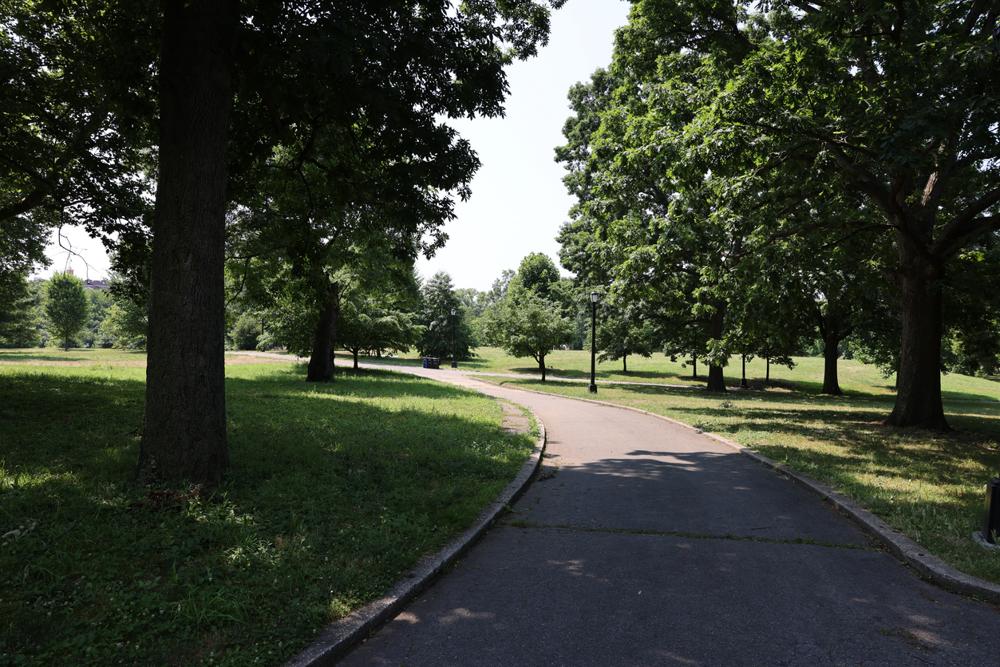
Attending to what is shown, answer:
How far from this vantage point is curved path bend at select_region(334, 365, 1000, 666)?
10.9 ft

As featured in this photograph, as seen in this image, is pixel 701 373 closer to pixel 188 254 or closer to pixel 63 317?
pixel 188 254

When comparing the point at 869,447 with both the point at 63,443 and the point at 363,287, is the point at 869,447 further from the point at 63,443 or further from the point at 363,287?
the point at 363,287

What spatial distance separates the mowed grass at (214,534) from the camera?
125 inches

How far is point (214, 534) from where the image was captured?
454cm

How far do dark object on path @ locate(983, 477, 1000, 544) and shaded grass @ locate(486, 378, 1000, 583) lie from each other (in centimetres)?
18

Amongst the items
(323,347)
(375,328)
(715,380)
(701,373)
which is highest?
(375,328)

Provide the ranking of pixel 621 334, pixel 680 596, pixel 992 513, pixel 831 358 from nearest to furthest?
pixel 680 596
pixel 992 513
pixel 831 358
pixel 621 334

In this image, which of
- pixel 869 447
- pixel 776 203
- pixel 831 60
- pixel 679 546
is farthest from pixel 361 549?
pixel 776 203

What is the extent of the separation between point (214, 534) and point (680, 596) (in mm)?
3795

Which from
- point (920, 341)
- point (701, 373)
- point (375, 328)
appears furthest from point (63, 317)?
point (920, 341)

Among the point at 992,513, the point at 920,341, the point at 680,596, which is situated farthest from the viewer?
the point at 920,341

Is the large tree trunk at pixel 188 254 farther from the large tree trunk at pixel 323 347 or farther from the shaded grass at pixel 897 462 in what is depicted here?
the large tree trunk at pixel 323 347

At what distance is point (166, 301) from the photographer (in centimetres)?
545

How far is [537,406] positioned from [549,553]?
1277 centimetres
